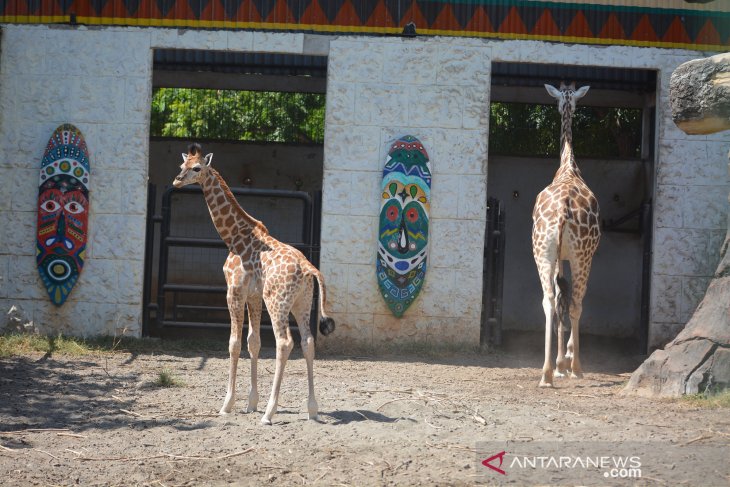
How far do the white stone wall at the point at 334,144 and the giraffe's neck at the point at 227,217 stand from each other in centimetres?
292

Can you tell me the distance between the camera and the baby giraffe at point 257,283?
600 cm

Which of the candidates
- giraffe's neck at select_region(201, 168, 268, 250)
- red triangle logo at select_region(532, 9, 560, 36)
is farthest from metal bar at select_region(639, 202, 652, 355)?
giraffe's neck at select_region(201, 168, 268, 250)

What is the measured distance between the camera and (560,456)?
500 centimetres

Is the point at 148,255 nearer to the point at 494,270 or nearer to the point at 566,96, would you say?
the point at 494,270

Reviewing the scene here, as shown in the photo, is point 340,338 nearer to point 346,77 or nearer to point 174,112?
point 346,77

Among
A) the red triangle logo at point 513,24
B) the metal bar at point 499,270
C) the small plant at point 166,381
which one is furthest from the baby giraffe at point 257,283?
the red triangle logo at point 513,24

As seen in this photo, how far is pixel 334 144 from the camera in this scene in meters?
9.42

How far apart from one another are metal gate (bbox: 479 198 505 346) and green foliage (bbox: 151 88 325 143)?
6382 mm

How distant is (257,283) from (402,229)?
3302 mm

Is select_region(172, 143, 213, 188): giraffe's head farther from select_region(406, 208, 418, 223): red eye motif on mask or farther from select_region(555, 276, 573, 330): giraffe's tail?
select_region(555, 276, 573, 330): giraffe's tail

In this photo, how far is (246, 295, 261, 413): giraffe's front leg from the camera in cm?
631

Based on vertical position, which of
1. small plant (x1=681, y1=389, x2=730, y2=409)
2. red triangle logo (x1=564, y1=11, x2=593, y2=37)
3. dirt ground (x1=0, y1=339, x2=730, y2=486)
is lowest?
dirt ground (x1=0, y1=339, x2=730, y2=486)

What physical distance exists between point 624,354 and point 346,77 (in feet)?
14.5

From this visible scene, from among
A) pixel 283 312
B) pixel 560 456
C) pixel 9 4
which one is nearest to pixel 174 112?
pixel 9 4
